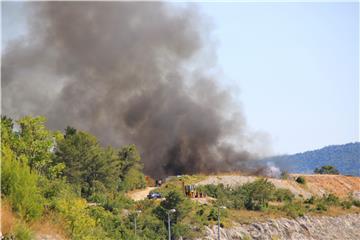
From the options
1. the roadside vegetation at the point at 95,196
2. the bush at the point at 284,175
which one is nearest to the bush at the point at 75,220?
the roadside vegetation at the point at 95,196

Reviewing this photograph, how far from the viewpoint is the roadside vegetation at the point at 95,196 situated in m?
26.8

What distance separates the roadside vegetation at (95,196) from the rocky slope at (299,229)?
1446 mm

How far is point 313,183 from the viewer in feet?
313

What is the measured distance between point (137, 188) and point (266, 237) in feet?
67.9

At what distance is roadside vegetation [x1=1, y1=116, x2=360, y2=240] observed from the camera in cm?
2681

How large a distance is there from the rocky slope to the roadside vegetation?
4.74ft

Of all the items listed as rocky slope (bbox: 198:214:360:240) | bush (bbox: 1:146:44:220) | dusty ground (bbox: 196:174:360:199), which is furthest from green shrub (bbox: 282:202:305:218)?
bush (bbox: 1:146:44:220)

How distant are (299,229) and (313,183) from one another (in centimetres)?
2655

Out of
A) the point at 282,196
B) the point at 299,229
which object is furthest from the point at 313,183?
the point at 299,229

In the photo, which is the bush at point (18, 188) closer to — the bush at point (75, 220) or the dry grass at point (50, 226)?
the dry grass at point (50, 226)

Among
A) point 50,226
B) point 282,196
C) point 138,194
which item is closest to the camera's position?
point 50,226

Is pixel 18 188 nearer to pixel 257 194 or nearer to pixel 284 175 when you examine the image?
pixel 257 194

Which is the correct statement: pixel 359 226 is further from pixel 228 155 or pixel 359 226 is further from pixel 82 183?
pixel 82 183

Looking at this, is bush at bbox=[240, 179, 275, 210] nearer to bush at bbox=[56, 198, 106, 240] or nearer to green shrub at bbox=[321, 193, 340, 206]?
green shrub at bbox=[321, 193, 340, 206]
